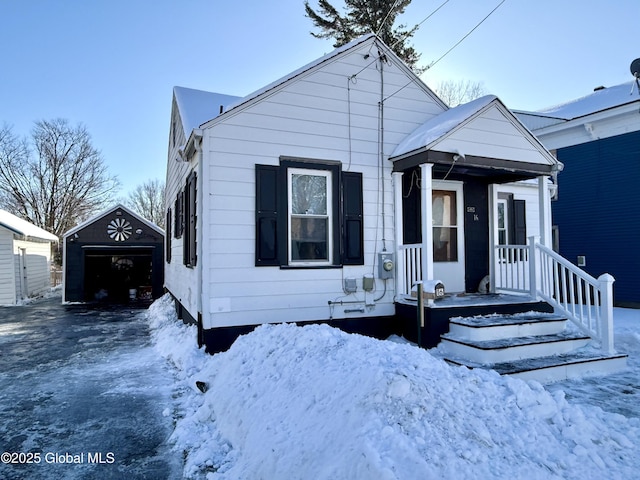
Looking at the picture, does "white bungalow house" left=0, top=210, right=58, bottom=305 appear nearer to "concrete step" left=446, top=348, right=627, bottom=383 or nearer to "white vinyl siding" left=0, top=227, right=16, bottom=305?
"white vinyl siding" left=0, top=227, right=16, bottom=305

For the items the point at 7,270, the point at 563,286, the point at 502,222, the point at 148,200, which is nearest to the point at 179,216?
the point at 502,222

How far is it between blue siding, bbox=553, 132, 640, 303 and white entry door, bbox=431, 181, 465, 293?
6401 millimetres

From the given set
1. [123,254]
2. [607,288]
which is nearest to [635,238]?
[607,288]

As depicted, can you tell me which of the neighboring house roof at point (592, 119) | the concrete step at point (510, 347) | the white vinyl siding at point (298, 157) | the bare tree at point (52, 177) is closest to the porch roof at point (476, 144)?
the white vinyl siding at point (298, 157)

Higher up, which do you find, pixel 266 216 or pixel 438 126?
pixel 438 126

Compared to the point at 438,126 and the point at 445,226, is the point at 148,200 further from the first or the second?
the point at 438,126

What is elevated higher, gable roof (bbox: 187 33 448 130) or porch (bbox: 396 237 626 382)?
gable roof (bbox: 187 33 448 130)

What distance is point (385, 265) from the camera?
6.63 metres

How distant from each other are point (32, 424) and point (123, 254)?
15.5 m

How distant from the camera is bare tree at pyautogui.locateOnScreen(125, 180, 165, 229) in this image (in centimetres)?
4253

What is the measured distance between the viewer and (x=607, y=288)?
223 inches

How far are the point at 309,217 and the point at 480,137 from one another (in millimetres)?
2902

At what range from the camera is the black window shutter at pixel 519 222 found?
29.3 ft

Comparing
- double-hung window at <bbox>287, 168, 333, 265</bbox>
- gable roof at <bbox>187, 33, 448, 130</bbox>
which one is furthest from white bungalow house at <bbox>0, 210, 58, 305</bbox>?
double-hung window at <bbox>287, 168, 333, 265</bbox>
